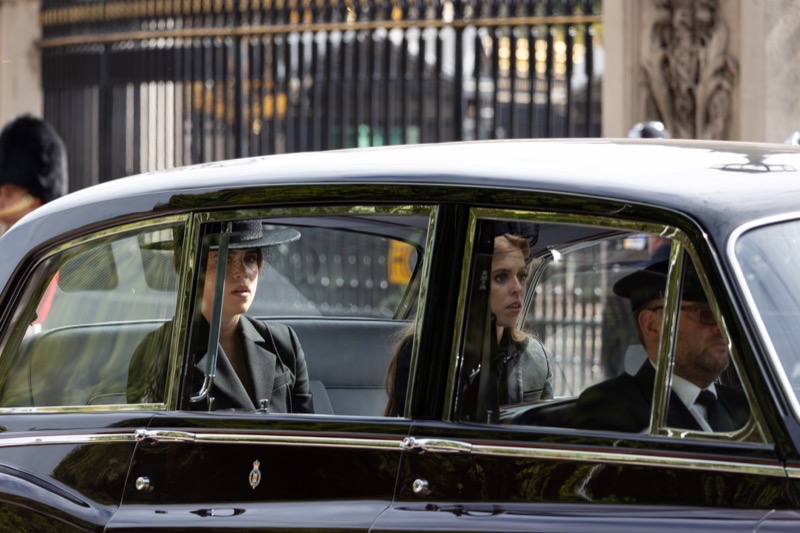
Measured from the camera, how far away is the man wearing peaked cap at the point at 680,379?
9.12 ft

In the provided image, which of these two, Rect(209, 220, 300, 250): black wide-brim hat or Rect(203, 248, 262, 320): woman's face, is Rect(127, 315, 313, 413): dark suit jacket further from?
Rect(209, 220, 300, 250): black wide-brim hat

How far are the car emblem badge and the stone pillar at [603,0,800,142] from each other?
6482 mm

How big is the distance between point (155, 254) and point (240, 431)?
562 millimetres

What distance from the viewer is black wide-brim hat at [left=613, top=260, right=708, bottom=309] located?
9.24 ft

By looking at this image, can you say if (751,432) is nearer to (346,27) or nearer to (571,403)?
(571,403)

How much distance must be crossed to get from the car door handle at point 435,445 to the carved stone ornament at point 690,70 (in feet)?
22.4

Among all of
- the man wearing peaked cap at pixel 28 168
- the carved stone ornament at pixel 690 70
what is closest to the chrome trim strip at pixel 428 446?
the man wearing peaked cap at pixel 28 168

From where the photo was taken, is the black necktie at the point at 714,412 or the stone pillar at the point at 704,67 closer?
the black necktie at the point at 714,412

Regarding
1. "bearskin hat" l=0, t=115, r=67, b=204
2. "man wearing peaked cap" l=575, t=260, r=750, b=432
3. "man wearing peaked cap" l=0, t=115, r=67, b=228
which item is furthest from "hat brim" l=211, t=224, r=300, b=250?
"bearskin hat" l=0, t=115, r=67, b=204

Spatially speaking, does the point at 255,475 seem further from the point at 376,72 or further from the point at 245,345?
the point at 376,72

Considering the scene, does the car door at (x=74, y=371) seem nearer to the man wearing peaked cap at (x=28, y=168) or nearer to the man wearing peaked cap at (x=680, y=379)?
the man wearing peaked cap at (x=680, y=379)

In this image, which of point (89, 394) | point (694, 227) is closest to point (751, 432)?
point (694, 227)

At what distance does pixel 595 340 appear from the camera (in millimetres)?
3281

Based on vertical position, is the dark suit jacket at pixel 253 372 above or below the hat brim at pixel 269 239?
below
